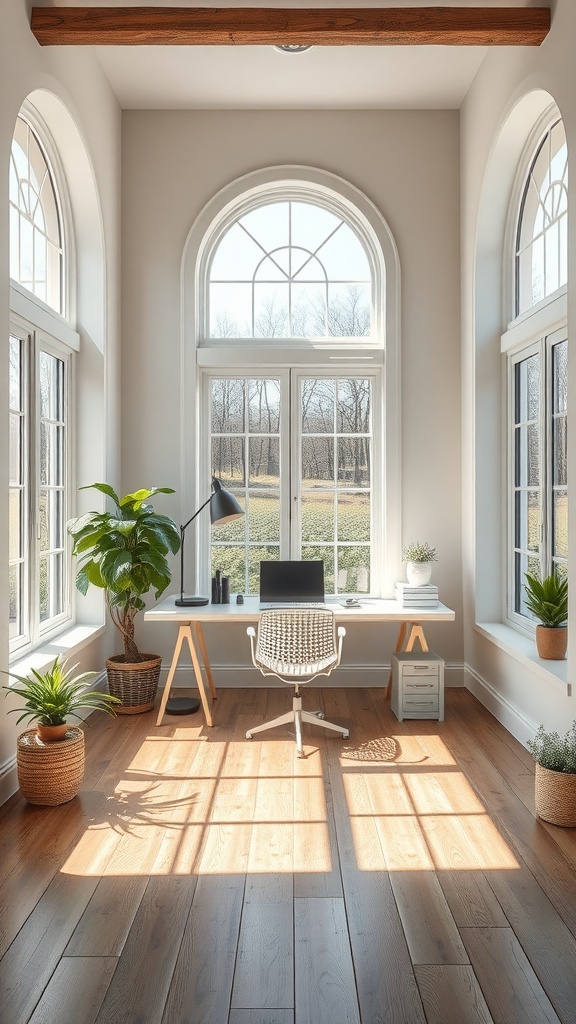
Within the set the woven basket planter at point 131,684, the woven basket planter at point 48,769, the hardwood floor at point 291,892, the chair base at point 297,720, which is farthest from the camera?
the woven basket planter at point 131,684

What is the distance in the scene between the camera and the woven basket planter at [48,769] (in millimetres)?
3303

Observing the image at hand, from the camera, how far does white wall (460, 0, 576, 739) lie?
4.28 metres

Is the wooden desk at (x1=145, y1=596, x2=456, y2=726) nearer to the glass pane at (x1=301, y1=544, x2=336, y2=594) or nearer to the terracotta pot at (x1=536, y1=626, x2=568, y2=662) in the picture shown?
the glass pane at (x1=301, y1=544, x2=336, y2=594)

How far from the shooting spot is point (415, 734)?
4422 mm

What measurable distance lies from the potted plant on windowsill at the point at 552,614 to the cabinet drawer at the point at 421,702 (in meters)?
0.94

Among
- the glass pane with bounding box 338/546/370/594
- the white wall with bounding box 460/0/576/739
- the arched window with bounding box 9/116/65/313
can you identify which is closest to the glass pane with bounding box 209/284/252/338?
the arched window with bounding box 9/116/65/313

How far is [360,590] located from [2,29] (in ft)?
12.7

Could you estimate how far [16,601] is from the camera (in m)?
4.07

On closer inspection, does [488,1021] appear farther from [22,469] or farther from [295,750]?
[22,469]

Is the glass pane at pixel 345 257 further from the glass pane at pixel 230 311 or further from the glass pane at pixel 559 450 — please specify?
the glass pane at pixel 559 450

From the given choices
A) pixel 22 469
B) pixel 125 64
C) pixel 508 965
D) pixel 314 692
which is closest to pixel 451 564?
pixel 314 692

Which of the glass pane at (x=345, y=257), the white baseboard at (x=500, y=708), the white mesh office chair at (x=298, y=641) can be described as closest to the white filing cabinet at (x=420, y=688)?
the white baseboard at (x=500, y=708)

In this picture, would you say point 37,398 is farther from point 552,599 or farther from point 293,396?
point 552,599

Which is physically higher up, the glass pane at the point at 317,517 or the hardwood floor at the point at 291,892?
the glass pane at the point at 317,517
